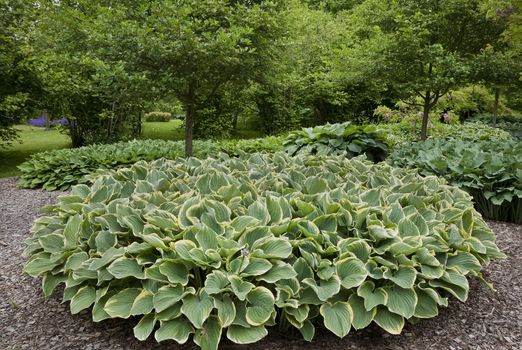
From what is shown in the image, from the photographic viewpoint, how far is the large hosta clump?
2012 millimetres

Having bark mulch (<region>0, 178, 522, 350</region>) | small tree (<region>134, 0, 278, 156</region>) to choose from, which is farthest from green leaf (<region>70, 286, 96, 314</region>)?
small tree (<region>134, 0, 278, 156</region>)

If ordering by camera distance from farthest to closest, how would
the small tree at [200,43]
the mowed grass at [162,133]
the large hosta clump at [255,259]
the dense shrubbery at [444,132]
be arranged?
1. the mowed grass at [162,133]
2. the dense shrubbery at [444,132]
3. the small tree at [200,43]
4. the large hosta clump at [255,259]

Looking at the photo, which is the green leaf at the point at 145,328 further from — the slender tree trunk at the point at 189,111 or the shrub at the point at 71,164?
the slender tree trunk at the point at 189,111

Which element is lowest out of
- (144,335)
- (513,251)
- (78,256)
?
(513,251)

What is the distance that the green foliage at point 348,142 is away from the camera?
6.23m

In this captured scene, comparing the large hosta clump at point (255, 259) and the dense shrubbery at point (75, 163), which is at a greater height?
the large hosta clump at point (255, 259)

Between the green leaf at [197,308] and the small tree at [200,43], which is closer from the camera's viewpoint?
the green leaf at [197,308]

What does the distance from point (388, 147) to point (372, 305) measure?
191 inches

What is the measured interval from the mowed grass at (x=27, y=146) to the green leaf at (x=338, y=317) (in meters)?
7.88

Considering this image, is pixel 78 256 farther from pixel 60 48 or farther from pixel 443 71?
pixel 60 48

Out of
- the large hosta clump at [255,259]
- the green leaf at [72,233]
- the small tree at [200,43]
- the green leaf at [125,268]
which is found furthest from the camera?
the small tree at [200,43]

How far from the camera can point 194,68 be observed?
566 cm

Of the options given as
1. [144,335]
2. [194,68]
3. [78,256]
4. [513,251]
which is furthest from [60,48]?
[513,251]

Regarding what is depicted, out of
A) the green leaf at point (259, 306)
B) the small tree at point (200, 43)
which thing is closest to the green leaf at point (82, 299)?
the green leaf at point (259, 306)
